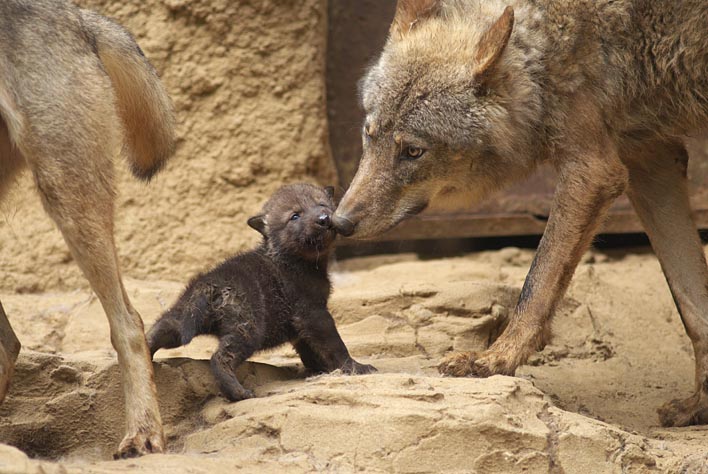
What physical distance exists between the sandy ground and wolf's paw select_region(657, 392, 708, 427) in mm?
78

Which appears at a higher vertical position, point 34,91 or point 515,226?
point 34,91

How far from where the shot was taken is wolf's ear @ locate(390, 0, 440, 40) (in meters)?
5.14

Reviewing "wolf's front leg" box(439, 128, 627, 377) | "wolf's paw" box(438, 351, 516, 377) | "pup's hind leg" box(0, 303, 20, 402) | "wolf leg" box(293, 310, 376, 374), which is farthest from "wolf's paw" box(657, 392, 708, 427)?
"pup's hind leg" box(0, 303, 20, 402)

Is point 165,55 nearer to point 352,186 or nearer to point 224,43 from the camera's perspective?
point 224,43

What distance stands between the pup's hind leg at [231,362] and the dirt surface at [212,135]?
278cm

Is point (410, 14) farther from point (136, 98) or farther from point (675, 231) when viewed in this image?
point (675, 231)

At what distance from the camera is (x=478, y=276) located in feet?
22.2

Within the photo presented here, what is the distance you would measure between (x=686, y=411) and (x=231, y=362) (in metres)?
2.37

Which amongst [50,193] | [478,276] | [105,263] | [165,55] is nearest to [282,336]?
[105,263]

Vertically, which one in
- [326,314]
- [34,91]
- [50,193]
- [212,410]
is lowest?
[212,410]

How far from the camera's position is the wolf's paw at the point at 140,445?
12.3 feet

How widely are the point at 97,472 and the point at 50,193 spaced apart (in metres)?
1.16

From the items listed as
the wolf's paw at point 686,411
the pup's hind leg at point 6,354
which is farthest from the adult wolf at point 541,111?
the pup's hind leg at point 6,354

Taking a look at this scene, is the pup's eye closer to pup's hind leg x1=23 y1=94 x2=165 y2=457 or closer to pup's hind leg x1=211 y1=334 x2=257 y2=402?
pup's hind leg x1=211 y1=334 x2=257 y2=402
